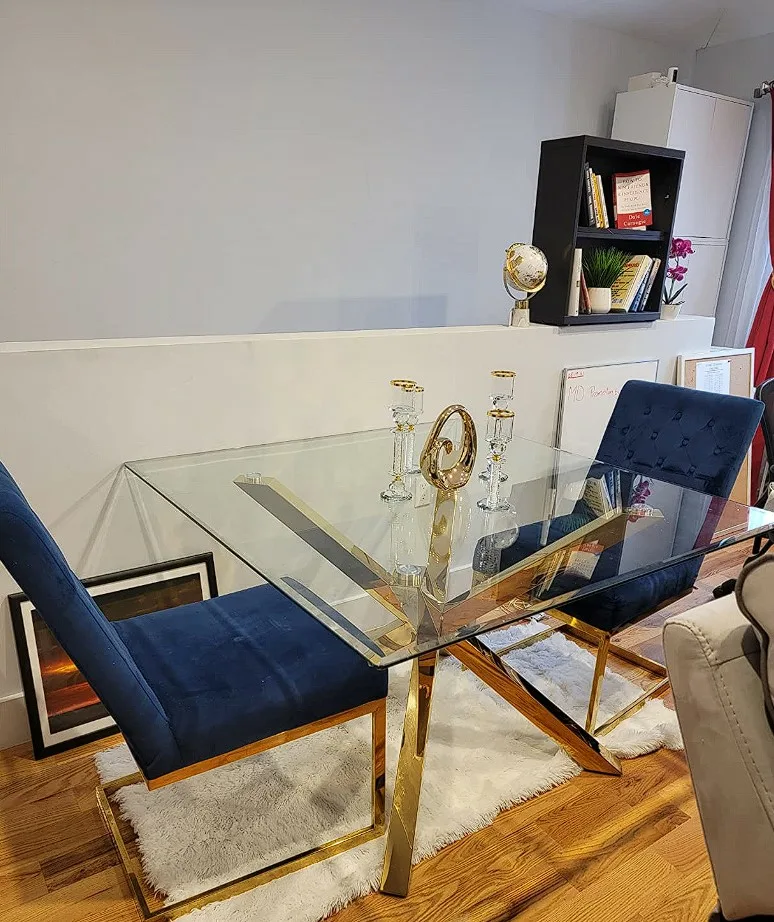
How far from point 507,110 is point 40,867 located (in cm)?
383

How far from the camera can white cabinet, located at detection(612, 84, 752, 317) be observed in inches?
155

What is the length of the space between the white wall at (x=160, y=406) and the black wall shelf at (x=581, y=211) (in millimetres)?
365

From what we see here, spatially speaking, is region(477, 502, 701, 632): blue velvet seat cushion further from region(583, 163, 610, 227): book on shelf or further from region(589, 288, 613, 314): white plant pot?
region(583, 163, 610, 227): book on shelf

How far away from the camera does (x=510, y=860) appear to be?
5.21 ft

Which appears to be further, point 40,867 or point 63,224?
point 63,224

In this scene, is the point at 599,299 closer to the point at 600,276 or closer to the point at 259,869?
the point at 600,276

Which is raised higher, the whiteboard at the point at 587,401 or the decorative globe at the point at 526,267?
the decorative globe at the point at 526,267

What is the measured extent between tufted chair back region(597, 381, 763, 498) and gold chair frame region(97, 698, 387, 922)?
1.14 meters

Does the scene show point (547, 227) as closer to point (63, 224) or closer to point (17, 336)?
point (63, 224)

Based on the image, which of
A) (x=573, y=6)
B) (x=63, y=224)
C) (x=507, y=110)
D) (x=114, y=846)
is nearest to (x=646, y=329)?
(x=507, y=110)

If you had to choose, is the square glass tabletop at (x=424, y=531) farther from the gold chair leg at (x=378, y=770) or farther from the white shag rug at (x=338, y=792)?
the white shag rug at (x=338, y=792)

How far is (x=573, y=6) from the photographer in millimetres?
3781

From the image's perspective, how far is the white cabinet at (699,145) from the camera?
3939 millimetres

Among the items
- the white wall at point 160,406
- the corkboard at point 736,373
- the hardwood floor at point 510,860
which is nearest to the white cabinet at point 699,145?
the corkboard at point 736,373
